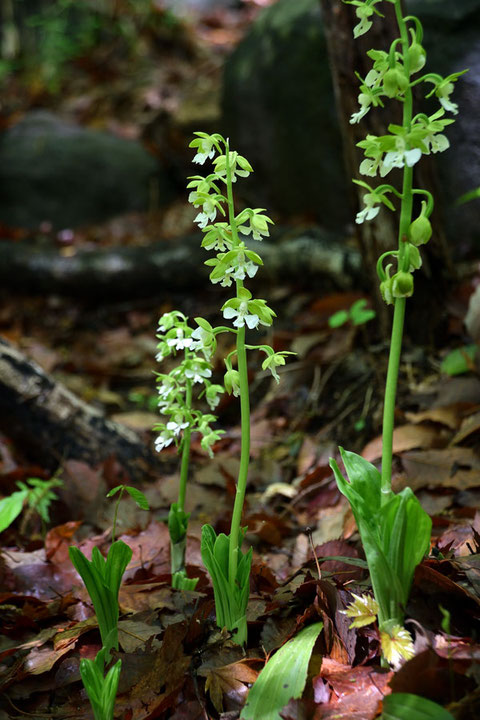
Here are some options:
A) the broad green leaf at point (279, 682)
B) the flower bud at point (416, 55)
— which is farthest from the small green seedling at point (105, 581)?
the flower bud at point (416, 55)

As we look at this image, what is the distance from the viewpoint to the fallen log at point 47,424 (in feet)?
9.55

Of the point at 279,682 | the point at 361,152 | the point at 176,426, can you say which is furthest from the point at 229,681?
the point at 361,152

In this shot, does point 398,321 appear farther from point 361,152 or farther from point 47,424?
point 47,424

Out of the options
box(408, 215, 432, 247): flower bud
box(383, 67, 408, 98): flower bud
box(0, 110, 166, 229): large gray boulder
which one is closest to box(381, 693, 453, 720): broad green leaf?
box(408, 215, 432, 247): flower bud

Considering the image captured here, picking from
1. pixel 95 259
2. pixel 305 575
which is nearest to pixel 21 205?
pixel 95 259

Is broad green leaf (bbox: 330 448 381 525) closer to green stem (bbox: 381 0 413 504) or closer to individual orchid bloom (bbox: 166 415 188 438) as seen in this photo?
green stem (bbox: 381 0 413 504)

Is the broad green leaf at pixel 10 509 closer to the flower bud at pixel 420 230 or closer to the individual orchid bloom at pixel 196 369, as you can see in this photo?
the individual orchid bloom at pixel 196 369

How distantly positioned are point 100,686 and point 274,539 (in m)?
1.01

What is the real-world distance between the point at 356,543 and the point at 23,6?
9.28m

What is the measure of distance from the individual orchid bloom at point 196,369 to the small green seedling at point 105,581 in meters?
0.46

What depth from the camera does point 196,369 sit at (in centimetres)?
170

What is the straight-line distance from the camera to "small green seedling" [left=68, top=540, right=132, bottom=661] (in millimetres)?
1502

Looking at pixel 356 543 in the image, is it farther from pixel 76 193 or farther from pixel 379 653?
pixel 76 193

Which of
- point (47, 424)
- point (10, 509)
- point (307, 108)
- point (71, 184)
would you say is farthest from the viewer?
point (71, 184)
